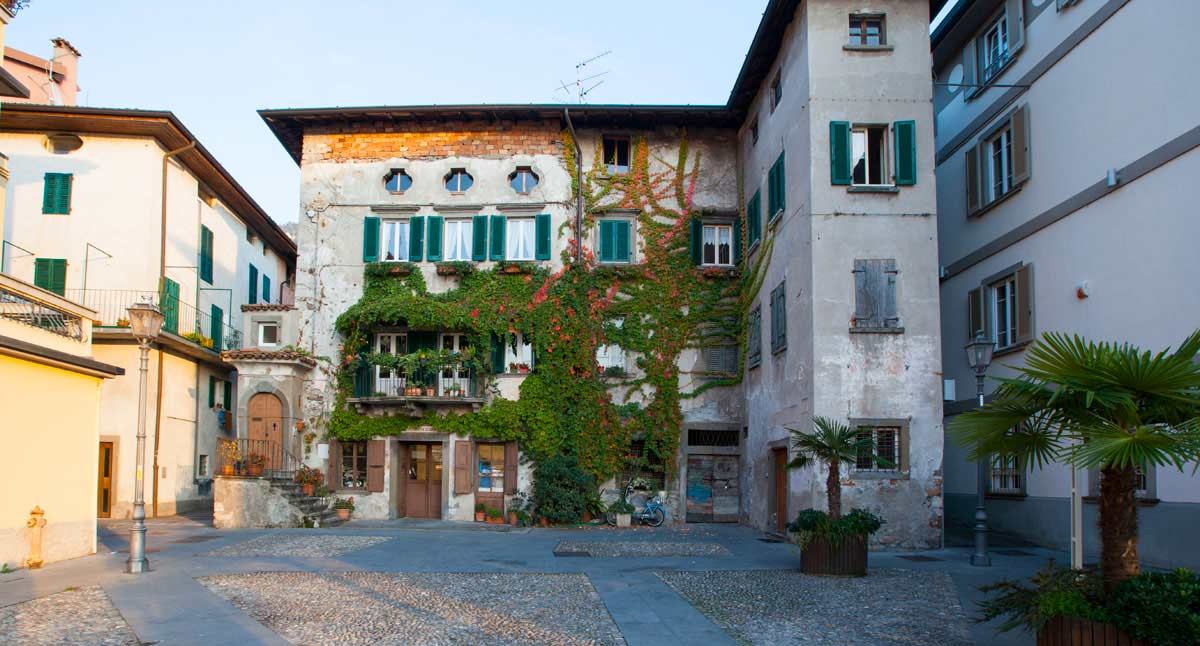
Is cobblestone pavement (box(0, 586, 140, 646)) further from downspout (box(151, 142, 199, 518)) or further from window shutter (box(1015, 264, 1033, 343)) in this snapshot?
window shutter (box(1015, 264, 1033, 343))

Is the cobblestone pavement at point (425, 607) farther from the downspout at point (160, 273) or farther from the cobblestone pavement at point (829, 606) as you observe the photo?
the downspout at point (160, 273)

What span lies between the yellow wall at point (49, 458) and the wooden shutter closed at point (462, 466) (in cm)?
963

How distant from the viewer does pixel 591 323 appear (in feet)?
80.1

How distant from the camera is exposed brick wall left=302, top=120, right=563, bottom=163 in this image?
2572 centimetres

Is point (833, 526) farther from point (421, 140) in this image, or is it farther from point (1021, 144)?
point (421, 140)

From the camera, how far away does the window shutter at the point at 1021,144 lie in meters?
18.9

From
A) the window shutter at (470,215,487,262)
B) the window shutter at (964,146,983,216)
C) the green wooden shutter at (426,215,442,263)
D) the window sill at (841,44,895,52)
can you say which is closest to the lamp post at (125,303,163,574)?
the green wooden shutter at (426,215,442,263)

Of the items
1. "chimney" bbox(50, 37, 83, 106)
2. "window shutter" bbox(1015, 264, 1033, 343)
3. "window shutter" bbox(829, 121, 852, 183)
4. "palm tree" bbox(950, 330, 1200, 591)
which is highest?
"chimney" bbox(50, 37, 83, 106)

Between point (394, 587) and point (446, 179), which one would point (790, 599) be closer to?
point (394, 587)

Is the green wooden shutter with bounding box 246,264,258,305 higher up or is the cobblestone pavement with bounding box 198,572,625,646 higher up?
the green wooden shutter with bounding box 246,264,258,305

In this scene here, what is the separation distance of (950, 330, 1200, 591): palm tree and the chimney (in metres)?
32.8

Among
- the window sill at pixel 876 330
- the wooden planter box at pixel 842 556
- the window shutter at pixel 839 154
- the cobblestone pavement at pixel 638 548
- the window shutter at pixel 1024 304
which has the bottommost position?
the cobblestone pavement at pixel 638 548

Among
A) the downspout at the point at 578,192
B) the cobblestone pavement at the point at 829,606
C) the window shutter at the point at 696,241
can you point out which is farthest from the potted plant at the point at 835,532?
the downspout at the point at 578,192

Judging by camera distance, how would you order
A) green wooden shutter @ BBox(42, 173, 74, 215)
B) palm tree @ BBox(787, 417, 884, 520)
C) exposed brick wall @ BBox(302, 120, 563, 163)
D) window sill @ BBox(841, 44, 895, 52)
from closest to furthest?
1. palm tree @ BBox(787, 417, 884, 520)
2. window sill @ BBox(841, 44, 895, 52)
3. green wooden shutter @ BBox(42, 173, 74, 215)
4. exposed brick wall @ BBox(302, 120, 563, 163)
